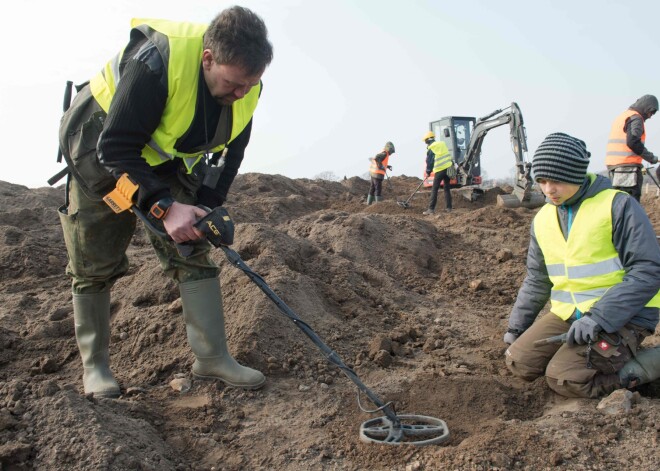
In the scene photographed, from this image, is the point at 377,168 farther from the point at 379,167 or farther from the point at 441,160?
the point at 441,160

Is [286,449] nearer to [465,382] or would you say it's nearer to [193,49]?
[465,382]

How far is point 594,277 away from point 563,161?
62 centimetres

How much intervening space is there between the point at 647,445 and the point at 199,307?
6.84 ft

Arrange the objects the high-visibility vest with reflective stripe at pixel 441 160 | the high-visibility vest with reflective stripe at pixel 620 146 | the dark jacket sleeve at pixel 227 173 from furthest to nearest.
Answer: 1. the high-visibility vest with reflective stripe at pixel 441 160
2. the high-visibility vest with reflective stripe at pixel 620 146
3. the dark jacket sleeve at pixel 227 173

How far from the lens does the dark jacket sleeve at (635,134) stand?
654 cm

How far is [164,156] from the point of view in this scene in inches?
104

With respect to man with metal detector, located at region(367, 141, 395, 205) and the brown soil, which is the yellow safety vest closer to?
man with metal detector, located at region(367, 141, 395, 205)

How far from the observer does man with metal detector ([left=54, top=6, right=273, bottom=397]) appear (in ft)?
7.68

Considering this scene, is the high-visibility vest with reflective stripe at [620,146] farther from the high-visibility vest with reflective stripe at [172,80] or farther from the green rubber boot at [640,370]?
the high-visibility vest with reflective stripe at [172,80]

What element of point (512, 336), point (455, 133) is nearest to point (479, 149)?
point (455, 133)

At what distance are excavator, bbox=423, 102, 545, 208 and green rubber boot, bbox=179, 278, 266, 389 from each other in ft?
28.1

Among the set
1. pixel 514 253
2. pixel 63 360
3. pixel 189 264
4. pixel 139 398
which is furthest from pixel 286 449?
pixel 514 253

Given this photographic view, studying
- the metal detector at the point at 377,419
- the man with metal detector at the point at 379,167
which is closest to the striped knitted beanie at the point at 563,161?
the metal detector at the point at 377,419

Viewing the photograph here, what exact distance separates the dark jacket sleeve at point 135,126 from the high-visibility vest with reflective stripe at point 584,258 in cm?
200
